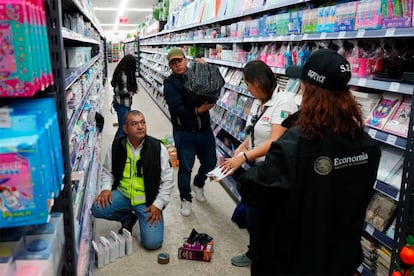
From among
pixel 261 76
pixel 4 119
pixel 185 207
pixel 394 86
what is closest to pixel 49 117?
pixel 4 119

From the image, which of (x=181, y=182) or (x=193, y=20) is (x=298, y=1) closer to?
(x=181, y=182)

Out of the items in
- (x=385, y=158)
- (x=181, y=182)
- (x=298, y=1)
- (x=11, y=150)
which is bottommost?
(x=181, y=182)

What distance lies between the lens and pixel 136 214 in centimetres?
335

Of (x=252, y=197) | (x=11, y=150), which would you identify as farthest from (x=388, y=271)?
(x=11, y=150)

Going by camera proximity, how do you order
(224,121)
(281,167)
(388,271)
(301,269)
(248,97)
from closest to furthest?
(281,167) → (301,269) → (388,271) → (248,97) → (224,121)

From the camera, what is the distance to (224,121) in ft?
16.8

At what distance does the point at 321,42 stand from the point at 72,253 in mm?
2467

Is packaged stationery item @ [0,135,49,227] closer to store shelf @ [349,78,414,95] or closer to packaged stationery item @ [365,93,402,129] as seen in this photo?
store shelf @ [349,78,414,95]

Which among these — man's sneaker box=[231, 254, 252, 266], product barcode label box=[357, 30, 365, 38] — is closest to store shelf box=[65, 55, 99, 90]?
product barcode label box=[357, 30, 365, 38]

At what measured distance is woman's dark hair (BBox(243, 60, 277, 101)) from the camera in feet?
8.55

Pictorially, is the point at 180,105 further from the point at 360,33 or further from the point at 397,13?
the point at 397,13

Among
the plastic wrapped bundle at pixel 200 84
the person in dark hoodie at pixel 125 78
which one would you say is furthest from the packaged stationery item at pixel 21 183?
the person in dark hoodie at pixel 125 78

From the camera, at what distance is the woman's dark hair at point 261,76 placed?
2605mm

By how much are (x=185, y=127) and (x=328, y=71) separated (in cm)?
245
